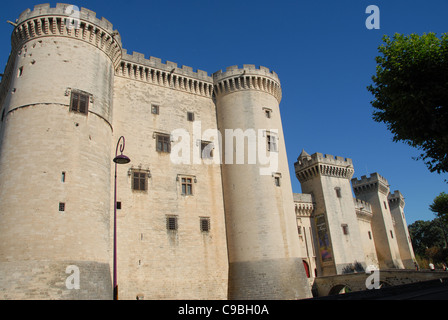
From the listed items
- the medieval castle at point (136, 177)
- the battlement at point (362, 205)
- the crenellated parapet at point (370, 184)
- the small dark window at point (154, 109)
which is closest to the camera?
the medieval castle at point (136, 177)

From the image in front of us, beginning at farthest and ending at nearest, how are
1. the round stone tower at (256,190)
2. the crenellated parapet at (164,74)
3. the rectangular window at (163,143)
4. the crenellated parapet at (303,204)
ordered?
the crenellated parapet at (303,204) → the crenellated parapet at (164,74) → the rectangular window at (163,143) → the round stone tower at (256,190)

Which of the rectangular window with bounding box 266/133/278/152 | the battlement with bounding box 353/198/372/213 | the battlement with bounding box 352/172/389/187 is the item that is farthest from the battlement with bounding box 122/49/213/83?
the battlement with bounding box 352/172/389/187

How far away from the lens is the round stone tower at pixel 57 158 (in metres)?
15.5

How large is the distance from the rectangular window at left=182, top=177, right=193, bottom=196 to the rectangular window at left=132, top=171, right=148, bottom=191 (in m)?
2.77

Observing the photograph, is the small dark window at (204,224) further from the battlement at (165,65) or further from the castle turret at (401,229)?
the castle turret at (401,229)

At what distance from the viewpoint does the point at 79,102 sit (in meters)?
19.2

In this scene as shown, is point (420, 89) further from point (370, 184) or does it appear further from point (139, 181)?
point (370, 184)

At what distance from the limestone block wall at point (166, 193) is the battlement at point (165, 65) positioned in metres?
0.08

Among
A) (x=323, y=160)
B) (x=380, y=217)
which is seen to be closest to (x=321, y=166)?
(x=323, y=160)

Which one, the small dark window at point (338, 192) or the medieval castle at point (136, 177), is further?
the small dark window at point (338, 192)

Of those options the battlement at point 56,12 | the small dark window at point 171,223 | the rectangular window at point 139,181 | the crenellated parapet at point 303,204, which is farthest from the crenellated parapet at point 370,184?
the battlement at point 56,12

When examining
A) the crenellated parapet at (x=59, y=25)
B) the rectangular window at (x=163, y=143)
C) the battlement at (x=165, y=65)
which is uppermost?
the battlement at (x=165, y=65)

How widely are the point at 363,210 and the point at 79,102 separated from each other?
109 ft

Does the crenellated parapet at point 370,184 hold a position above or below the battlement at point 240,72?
below
